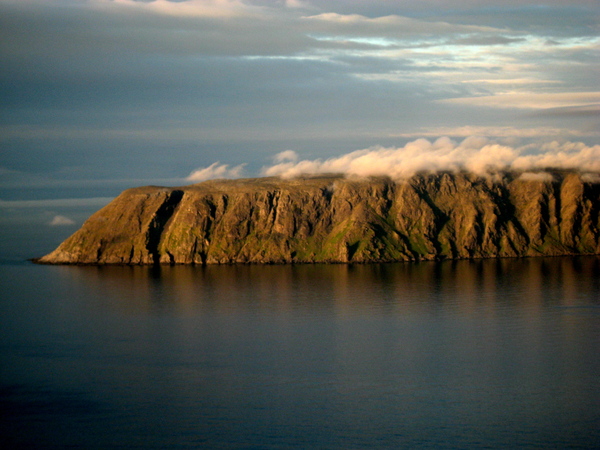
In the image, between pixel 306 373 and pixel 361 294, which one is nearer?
pixel 306 373

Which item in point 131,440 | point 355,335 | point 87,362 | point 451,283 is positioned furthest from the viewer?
point 451,283

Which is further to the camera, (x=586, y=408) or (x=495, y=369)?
(x=495, y=369)

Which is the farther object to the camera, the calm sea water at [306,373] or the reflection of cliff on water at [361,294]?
the reflection of cliff on water at [361,294]

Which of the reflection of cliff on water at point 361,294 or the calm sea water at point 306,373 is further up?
the calm sea water at point 306,373

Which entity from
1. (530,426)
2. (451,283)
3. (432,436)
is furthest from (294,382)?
(451,283)

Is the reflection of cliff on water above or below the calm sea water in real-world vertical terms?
below

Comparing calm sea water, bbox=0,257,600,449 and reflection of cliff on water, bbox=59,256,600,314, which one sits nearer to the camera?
calm sea water, bbox=0,257,600,449

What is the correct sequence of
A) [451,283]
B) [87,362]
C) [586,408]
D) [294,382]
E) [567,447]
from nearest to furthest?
1. [567,447]
2. [586,408]
3. [294,382]
4. [87,362]
5. [451,283]

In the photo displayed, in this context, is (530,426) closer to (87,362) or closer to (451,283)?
(87,362)
